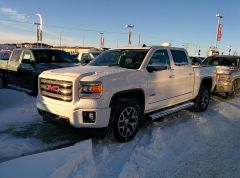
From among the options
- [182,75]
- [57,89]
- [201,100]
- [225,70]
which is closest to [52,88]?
[57,89]

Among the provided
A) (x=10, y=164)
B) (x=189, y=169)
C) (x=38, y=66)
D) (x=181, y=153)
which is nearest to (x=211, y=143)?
(x=181, y=153)

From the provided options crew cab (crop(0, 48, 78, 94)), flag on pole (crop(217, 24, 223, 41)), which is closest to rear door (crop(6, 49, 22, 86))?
crew cab (crop(0, 48, 78, 94))

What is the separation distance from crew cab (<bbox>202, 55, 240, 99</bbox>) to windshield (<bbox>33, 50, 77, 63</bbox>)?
18.9 ft

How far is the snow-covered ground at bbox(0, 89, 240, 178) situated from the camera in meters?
3.94

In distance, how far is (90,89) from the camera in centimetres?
478

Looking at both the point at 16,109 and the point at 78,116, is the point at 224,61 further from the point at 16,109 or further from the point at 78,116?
the point at 78,116

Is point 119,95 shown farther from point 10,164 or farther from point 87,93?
point 10,164

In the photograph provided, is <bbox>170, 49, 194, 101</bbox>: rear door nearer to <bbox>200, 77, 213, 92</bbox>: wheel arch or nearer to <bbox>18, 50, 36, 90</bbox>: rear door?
<bbox>200, 77, 213, 92</bbox>: wheel arch

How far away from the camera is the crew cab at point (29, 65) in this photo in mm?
9797

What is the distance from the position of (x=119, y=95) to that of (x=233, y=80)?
6.93 metres

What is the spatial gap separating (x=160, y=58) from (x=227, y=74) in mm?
4922

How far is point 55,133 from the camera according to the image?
587 centimetres

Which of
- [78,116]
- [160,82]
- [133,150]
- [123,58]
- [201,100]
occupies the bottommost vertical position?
[133,150]

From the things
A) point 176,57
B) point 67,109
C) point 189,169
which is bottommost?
point 189,169
